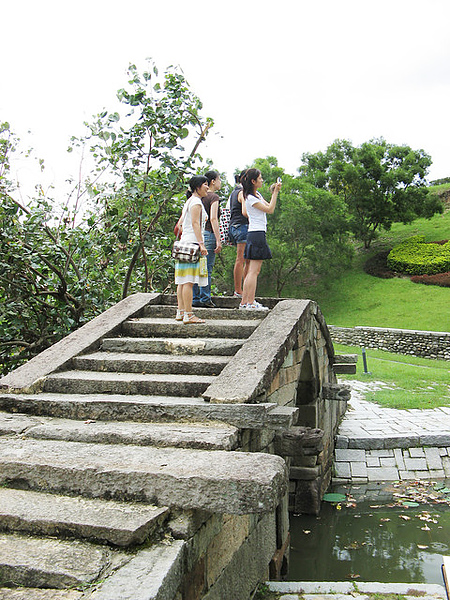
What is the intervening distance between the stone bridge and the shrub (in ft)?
73.9

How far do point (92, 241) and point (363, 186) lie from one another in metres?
26.4

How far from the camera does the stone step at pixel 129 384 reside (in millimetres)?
4254

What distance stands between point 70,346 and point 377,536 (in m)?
4.94

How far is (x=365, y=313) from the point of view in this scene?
25.3m

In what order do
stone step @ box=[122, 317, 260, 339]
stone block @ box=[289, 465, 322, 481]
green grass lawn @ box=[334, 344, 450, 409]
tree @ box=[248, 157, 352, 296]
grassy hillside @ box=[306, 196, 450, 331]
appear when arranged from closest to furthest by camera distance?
stone step @ box=[122, 317, 260, 339], stone block @ box=[289, 465, 322, 481], green grass lawn @ box=[334, 344, 450, 409], grassy hillside @ box=[306, 196, 450, 331], tree @ box=[248, 157, 352, 296]

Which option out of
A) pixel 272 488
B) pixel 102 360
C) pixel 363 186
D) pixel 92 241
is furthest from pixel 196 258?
pixel 363 186

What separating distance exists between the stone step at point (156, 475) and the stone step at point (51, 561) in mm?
394

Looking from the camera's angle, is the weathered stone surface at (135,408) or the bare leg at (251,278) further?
the bare leg at (251,278)

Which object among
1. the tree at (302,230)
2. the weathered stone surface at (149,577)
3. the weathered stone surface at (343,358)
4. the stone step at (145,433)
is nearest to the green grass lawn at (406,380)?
the weathered stone surface at (343,358)

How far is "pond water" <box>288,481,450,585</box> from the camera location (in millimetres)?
6504

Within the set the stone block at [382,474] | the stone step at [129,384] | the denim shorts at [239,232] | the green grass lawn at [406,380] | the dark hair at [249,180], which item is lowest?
the stone block at [382,474]

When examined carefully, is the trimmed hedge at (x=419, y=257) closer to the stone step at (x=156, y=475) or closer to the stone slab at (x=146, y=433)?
the stone slab at (x=146, y=433)

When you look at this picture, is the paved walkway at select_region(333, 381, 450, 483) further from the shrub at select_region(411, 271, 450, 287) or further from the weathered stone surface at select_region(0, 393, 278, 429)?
the shrub at select_region(411, 271, 450, 287)

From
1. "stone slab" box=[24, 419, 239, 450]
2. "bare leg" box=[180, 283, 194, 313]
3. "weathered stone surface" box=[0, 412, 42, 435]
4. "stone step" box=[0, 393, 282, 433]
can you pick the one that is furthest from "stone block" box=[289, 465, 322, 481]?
"weathered stone surface" box=[0, 412, 42, 435]
